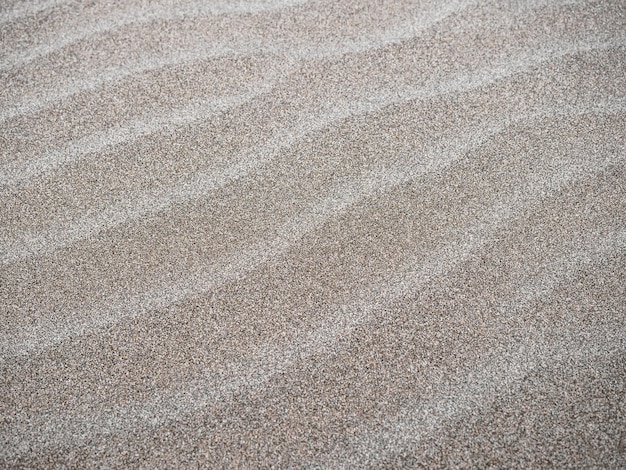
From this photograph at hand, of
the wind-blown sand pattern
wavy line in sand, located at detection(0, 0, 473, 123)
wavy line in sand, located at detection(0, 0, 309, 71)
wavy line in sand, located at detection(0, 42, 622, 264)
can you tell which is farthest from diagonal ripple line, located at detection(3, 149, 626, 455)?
wavy line in sand, located at detection(0, 0, 309, 71)

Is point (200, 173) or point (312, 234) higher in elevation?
point (200, 173)

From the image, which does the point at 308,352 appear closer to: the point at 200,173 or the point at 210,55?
the point at 200,173

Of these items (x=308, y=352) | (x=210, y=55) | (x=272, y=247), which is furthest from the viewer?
(x=210, y=55)

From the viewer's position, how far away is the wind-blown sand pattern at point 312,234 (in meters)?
0.90

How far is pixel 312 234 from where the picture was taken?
1074 mm

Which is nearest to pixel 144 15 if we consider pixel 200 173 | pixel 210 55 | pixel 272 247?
pixel 210 55

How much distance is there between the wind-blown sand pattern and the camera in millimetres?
900

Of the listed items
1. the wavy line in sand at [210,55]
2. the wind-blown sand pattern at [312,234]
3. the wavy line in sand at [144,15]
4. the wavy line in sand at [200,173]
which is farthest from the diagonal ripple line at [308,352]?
the wavy line in sand at [144,15]

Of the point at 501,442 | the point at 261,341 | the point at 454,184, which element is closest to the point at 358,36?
the point at 454,184

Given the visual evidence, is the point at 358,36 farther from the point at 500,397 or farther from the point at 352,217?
the point at 500,397

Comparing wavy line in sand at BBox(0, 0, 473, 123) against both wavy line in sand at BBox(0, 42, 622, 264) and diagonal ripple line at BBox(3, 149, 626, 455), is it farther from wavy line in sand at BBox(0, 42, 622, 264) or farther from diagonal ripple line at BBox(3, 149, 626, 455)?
diagonal ripple line at BBox(3, 149, 626, 455)

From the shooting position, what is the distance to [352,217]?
109cm

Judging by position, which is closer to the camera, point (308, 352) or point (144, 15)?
point (308, 352)

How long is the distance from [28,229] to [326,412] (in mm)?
612
